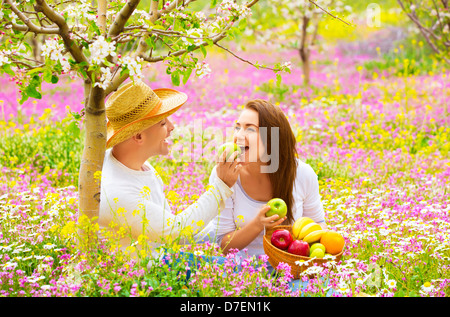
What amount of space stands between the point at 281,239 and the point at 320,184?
2.62 meters

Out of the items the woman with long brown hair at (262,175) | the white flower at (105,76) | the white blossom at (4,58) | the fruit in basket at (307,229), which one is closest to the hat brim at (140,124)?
the woman with long brown hair at (262,175)

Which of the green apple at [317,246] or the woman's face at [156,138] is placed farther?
the woman's face at [156,138]

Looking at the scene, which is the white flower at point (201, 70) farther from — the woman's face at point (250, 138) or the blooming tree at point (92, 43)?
the woman's face at point (250, 138)

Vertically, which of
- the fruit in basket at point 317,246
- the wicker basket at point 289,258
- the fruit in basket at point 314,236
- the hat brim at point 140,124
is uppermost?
the hat brim at point 140,124

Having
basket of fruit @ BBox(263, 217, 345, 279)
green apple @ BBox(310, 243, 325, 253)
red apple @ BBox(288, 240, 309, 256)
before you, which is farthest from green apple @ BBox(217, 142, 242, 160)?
green apple @ BBox(310, 243, 325, 253)

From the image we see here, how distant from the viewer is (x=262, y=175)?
4195 mm

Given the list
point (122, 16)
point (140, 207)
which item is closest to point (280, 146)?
point (140, 207)

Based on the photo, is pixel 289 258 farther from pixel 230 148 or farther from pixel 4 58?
pixel 4 58

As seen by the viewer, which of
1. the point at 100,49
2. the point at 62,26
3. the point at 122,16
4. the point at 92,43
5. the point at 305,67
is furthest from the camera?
the point at 305,67

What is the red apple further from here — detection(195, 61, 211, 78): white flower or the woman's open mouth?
detection(195, 61, 211, 78): white flower

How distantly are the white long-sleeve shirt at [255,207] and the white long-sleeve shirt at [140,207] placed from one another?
41 centimetres

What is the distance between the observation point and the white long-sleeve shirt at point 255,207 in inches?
163

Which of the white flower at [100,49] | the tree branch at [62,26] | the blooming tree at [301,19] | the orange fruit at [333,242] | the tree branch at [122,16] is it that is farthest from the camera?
the blooming tree at [301,19]
